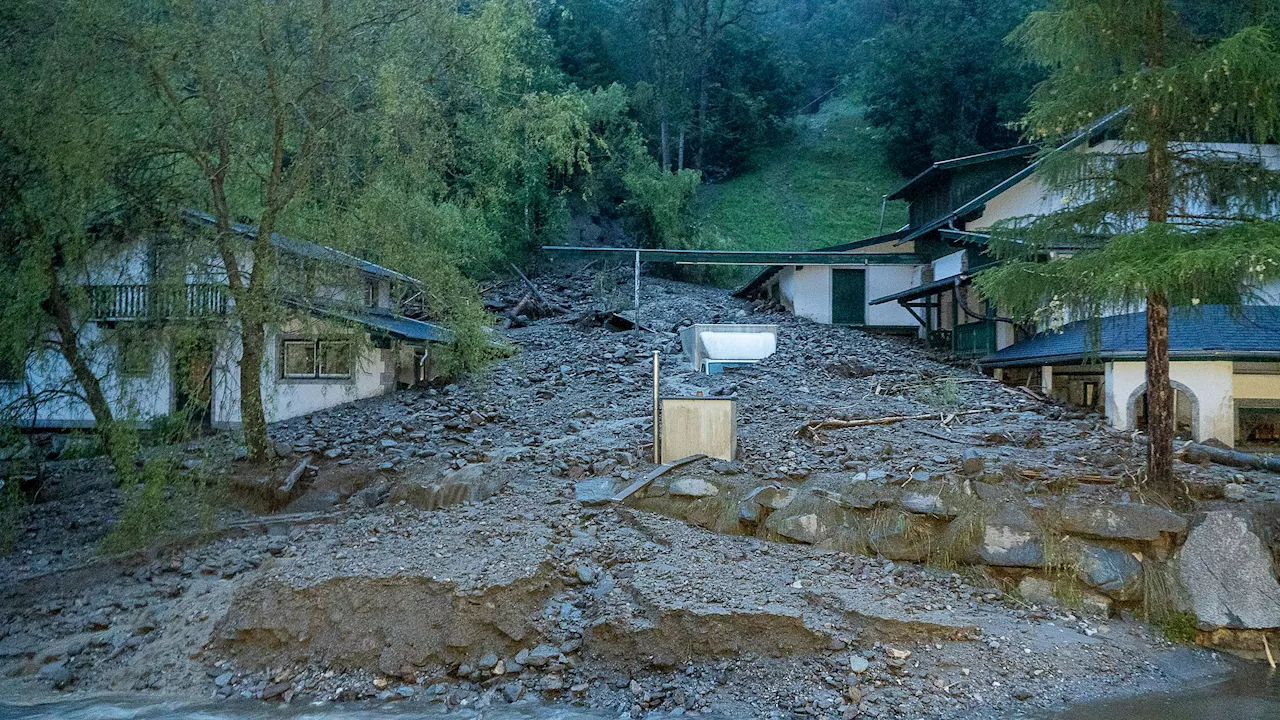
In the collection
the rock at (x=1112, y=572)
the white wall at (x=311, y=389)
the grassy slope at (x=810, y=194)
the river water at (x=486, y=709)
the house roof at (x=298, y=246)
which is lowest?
the river water at (x=486, y=709)

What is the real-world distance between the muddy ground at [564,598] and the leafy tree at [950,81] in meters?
29.6

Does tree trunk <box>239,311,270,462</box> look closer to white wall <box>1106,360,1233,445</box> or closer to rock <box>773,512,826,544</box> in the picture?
rock <box>773,512,826,544</box>

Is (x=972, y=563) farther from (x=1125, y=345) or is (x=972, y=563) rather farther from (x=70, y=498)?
(x=70, y=498)

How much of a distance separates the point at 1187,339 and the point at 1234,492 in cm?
541

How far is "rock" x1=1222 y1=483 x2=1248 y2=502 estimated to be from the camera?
31.9 ft

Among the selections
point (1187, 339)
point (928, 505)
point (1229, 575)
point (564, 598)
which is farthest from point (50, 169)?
point (1187, 339)

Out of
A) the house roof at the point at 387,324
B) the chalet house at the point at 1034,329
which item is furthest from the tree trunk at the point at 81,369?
the chalet house at the point at 1034,329

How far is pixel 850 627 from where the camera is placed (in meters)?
8.44

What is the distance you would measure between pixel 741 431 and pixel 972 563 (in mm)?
4549

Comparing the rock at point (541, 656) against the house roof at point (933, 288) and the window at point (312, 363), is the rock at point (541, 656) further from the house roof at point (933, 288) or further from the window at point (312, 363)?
the house roof at point (933, 288)

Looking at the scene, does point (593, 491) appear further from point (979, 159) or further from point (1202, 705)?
point (979, 159)

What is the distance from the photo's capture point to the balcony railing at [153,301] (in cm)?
1118

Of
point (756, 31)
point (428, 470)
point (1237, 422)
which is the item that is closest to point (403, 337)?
point (428, 470)

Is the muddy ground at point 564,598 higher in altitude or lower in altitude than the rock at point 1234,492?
lower
